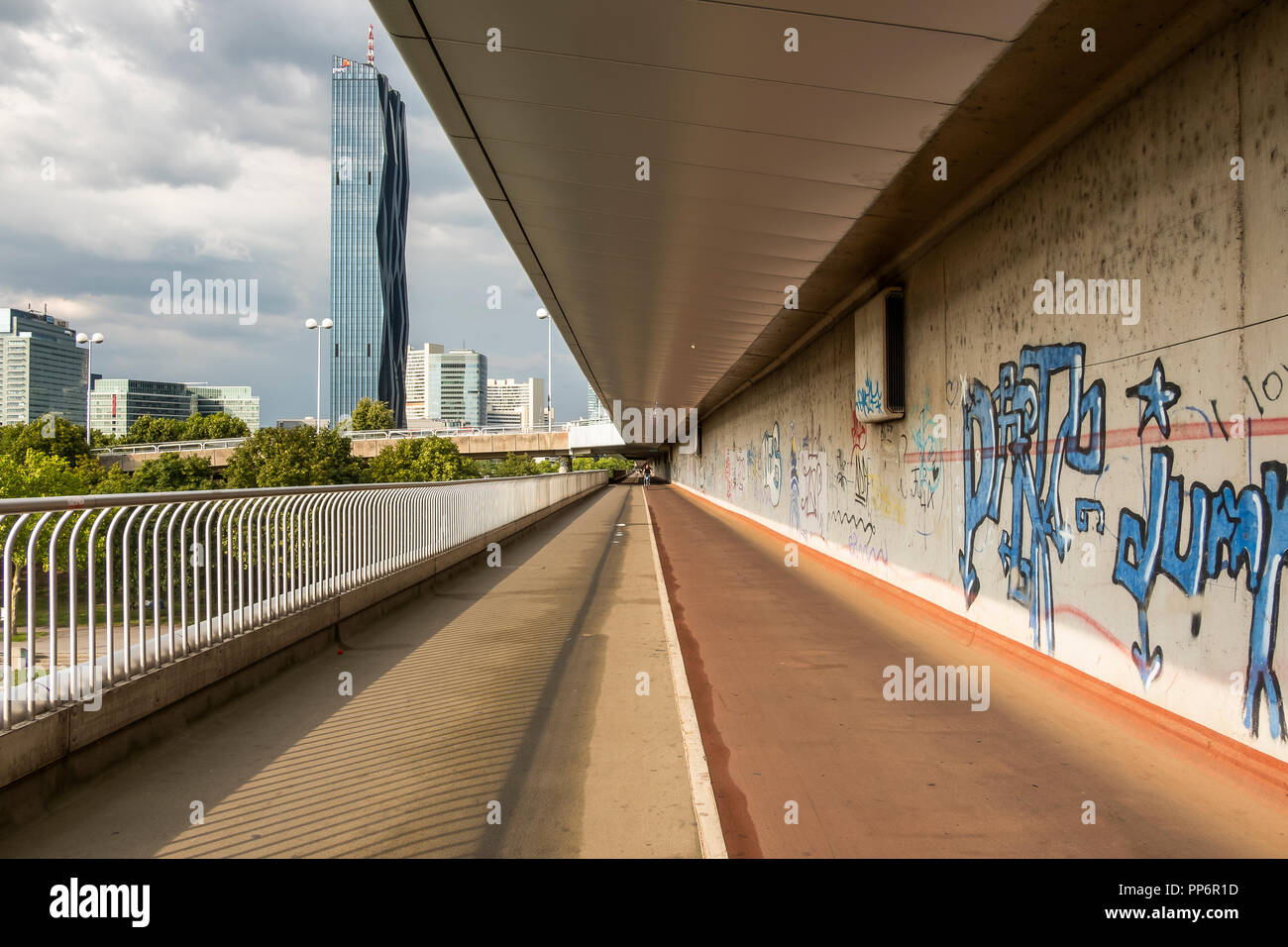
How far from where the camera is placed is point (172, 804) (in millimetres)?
3605

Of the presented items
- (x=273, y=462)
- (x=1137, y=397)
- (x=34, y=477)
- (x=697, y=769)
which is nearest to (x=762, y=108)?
(x=1137, y=397)

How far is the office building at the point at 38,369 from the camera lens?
12912 centimetres

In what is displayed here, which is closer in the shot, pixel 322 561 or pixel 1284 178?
pixel 1284 178

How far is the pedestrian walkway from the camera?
3.27 meters

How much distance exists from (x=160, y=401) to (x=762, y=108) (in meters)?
185

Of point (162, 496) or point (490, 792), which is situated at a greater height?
point (162, 496)

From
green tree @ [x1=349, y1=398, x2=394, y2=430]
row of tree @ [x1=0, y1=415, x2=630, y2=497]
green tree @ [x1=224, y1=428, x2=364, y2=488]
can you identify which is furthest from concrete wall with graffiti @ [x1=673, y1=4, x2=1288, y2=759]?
green tree @ [x1=349, y1=398, x2=394, y2=430]

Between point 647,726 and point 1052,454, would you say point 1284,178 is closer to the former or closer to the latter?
point 1052,454

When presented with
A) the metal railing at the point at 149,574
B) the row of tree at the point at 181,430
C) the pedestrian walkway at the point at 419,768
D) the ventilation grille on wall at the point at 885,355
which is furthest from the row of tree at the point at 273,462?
the row of tree at the point at 181,430

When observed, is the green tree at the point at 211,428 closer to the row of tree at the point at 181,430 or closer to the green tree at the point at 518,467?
the row of tree at the point at 181,430

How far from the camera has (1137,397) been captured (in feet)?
16.0
